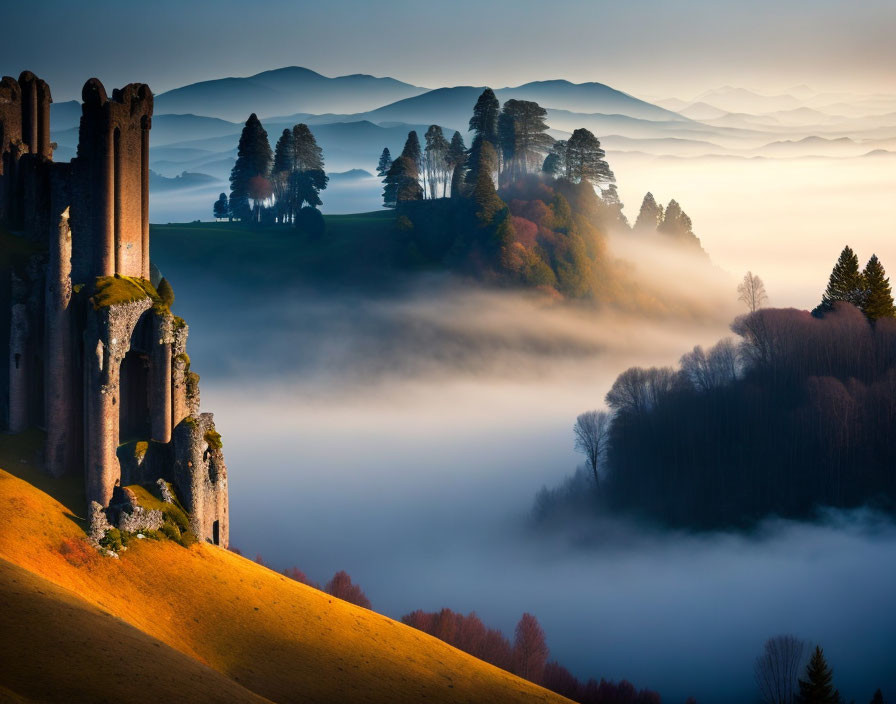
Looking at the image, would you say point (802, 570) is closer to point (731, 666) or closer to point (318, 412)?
point (731, 666)

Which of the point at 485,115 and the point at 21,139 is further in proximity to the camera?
the point at 485,115

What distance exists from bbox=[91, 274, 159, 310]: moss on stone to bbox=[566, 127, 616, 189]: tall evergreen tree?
9202 centimetres

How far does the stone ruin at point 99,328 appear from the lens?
6106cm

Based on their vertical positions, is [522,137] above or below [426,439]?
above

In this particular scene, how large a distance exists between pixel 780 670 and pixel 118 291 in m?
52.1

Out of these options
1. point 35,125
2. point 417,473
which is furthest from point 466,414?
point 35,125

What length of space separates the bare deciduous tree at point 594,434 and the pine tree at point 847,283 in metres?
24.3

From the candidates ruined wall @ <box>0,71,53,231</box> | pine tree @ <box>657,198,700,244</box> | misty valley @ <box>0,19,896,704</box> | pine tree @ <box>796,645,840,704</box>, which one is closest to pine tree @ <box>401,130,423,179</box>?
misty valley @ <box>0,19,896,704</box>

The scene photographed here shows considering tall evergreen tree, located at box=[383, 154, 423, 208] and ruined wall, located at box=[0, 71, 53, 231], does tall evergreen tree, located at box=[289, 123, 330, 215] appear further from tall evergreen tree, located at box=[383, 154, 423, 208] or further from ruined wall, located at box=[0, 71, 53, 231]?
ruined wall, located at box=[0, 71, 53, 231]

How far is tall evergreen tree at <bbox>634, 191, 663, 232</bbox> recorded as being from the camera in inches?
6348

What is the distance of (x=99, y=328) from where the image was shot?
2370 inches

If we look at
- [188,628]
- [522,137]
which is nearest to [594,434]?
[522,137]

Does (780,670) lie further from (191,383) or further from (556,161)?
(556,161)

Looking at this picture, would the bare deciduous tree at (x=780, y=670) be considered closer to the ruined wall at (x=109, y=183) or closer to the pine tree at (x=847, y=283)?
the pine tree at (x=847, y=283)
